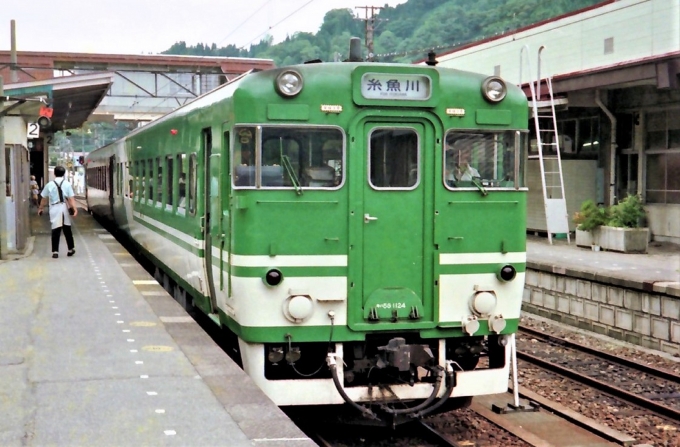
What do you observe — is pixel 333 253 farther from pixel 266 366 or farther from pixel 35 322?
pixel 35 322

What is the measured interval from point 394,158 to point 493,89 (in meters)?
0.98

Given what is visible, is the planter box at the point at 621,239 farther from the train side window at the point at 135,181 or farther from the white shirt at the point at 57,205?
the white shirt at the point at 57,205

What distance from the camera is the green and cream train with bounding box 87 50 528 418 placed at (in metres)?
6.59

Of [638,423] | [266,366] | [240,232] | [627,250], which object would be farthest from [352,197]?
[627,250]

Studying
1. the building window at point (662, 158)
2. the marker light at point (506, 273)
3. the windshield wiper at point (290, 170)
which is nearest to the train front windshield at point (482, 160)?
the marker light at point (506, 273)

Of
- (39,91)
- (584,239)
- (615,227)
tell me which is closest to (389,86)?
(39,91)

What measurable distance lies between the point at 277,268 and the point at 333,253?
43 centimetres

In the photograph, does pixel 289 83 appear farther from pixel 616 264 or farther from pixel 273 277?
pixel 616 264

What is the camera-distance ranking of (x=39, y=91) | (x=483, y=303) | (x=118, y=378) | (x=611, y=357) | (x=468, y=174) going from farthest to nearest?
1. (x=39, y=91)
2. (x=611, y=357)
3. (x=468, y=174)
4. (x=483, y=303)
5. (x=118, y=378)

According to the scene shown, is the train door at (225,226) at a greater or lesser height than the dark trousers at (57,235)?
greater

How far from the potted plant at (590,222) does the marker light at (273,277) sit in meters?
13.1

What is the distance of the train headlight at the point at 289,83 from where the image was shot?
6590 millimetres

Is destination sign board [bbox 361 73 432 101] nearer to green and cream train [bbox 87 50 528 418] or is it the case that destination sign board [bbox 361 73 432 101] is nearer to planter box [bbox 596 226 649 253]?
green and cream train [bbox 87 50 528 418]

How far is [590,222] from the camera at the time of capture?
18.3 meters
